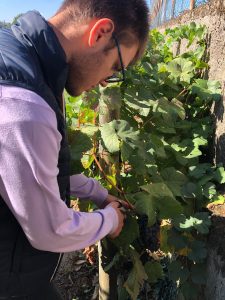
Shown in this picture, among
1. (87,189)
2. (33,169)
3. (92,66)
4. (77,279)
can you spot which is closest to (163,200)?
(87,189)

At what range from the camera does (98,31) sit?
3.47ft

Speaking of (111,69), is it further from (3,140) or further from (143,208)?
(143,208)

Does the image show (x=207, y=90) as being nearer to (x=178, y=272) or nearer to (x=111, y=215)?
(x=178, y=272)

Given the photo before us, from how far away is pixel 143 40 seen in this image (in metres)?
1.18

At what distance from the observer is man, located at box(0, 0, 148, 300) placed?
902mm

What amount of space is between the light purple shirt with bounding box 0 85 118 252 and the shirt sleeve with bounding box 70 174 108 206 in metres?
0.51

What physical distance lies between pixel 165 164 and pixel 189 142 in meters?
0.23

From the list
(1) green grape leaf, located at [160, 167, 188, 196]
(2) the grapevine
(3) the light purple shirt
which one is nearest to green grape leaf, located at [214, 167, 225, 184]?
(2) the grapevine

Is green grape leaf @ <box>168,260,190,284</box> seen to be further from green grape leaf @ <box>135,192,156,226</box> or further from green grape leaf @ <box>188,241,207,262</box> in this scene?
green grape leaf @ <box>135,192,156,226</box>

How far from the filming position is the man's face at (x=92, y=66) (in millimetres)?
1105

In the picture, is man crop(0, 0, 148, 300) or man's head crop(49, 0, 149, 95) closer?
man crop(0, 0, 148, 300)

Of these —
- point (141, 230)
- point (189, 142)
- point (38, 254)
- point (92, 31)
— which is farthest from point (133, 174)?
point (92, 31)

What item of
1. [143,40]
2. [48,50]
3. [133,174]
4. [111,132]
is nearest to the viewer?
[48,50]

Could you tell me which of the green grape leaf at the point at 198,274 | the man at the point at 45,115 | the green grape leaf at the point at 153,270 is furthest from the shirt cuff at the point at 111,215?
the green grape leaf at the point at 198,274
